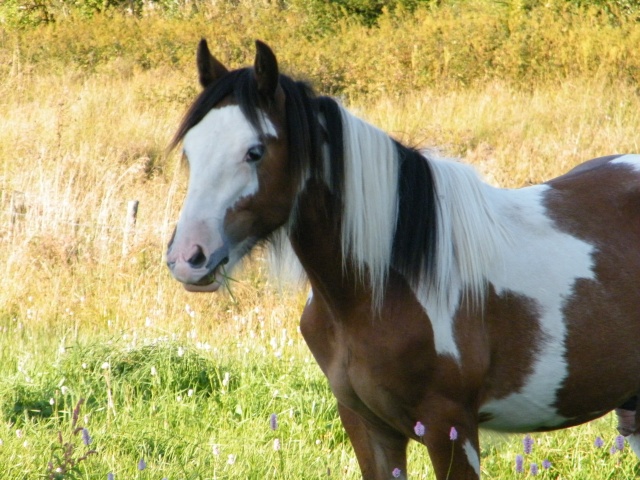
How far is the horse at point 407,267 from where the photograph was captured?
7.38ft

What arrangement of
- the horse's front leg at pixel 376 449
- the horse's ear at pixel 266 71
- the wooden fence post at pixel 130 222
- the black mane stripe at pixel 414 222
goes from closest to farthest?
the horse's ear at pixel 266 71 < the black mane stripe at pixel 414 222 < the horse's front leg at pixel 376 449 < the wooden fence post at pixel 130 222

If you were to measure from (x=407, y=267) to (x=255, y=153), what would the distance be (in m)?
0.62

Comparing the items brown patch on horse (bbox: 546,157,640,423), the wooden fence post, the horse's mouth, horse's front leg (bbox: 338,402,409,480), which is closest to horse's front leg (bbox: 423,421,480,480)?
horse's front leg (bbox: 338,402,409,480)

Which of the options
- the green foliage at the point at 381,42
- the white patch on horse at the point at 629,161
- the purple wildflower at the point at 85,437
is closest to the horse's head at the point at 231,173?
the purple wildflower at the point at 85,437

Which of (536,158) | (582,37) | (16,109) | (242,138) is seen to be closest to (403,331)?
(242,138)

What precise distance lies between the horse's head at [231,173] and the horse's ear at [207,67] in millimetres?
95

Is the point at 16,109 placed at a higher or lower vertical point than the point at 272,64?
lower

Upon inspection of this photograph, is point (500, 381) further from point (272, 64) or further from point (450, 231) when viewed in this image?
point (272, 64)

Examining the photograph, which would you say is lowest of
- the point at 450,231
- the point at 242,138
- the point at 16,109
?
the point at 16,109

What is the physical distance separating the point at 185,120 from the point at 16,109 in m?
9.80

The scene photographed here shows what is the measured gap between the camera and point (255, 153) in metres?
2.23

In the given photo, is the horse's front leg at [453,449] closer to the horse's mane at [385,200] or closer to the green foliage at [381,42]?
the horse's mane at [385,200]

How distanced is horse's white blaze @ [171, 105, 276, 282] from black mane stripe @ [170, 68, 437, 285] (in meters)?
0.04

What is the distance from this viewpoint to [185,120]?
7.53 feet
